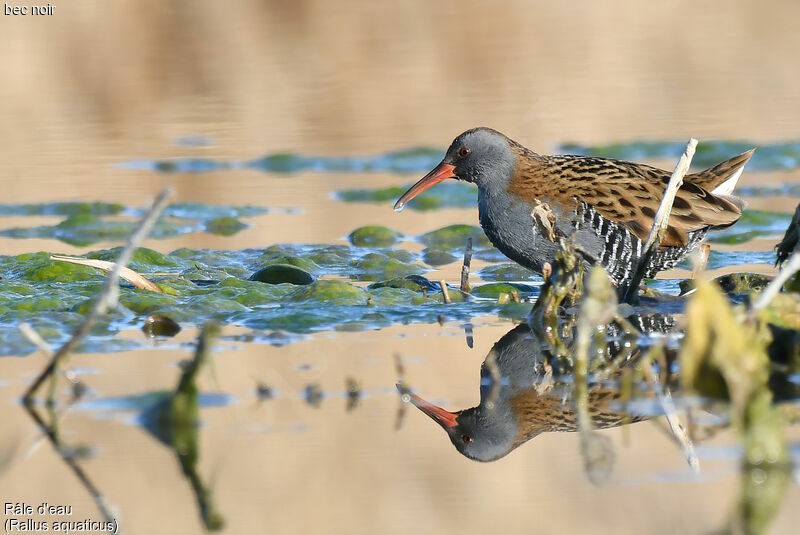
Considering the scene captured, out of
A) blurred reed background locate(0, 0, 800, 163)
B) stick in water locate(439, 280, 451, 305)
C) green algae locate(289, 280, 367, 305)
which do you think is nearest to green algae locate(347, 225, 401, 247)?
green algae locate(289, 280, 367, 305)

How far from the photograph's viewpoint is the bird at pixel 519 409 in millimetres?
4396

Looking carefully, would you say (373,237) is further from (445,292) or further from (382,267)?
(445,292)

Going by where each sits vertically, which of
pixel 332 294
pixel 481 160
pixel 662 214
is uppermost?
pixel 662 214

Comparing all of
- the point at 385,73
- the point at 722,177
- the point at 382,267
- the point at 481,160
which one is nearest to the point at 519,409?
the point at 481,160

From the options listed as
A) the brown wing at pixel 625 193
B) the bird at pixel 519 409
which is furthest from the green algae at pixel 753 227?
the bird at pixel 519 409

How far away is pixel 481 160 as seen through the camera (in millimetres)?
7328

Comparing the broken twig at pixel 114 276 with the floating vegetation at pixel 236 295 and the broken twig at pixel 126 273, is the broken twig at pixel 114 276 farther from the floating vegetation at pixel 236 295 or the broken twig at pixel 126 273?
the broken twig at pixel 126 273

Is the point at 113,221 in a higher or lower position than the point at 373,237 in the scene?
lower

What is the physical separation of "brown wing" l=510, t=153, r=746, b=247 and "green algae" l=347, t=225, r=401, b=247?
4.62 feet

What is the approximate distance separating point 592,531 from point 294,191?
6.96 meters

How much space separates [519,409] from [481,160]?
113 inches

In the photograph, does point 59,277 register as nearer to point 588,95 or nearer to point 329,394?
point 329,394

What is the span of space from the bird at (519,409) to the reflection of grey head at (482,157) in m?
2.04

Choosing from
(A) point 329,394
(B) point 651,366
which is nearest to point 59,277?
(A) point 329,394
